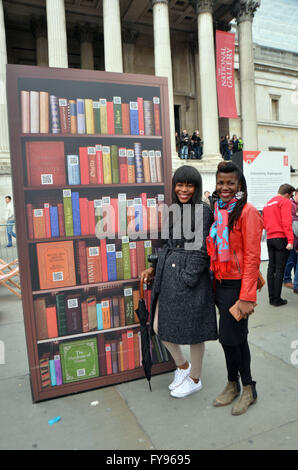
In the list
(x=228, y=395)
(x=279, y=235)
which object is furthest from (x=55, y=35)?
(x=228, y=395)

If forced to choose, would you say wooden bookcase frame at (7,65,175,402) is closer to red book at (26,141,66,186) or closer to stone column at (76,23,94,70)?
red book at (26,141,66,186)

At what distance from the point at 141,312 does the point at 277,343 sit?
1964 mm

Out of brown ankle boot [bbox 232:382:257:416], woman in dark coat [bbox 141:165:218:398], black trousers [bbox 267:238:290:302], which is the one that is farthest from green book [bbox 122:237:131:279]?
black trousers [bbox 267:238:290:302]

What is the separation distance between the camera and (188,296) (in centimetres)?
271

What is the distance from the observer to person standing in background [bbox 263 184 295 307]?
5516 millimetres

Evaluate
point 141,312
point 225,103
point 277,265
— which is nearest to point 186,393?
point 141,312

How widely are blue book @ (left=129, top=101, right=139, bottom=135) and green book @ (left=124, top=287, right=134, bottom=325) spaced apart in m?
1.47

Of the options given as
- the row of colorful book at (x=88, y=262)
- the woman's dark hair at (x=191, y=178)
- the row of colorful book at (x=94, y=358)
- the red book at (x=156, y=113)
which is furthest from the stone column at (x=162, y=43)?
the woman's dark hair at (x=191, y=178)

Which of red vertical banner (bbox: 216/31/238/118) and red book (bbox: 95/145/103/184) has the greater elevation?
red vertical banner (bbox: 216/31/238/118)

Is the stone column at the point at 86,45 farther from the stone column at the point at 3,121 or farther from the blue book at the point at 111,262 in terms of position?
the blue book at the point at 111,262

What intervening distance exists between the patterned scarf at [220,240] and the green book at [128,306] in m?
0.99

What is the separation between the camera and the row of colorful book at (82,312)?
301 centimetres

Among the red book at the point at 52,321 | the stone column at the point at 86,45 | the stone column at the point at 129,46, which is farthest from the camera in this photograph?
the stone column at the point at 129,46
